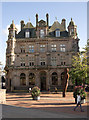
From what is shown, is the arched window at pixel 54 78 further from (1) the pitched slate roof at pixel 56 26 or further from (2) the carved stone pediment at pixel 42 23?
(2) the carved stone pediment at pixel 42 23

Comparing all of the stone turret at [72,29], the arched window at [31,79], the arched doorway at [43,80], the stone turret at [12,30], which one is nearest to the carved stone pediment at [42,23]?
the stone turret at [72,29]

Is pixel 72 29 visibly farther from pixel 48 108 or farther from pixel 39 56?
→ pixel 48 108

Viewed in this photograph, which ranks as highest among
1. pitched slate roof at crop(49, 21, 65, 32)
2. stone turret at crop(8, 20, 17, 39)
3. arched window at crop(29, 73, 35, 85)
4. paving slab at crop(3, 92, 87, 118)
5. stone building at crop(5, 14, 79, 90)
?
pitched slate roof at crop(49, 21, 65, 32)

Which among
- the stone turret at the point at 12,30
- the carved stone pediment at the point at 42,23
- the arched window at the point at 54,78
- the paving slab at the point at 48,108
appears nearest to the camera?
the paving slab at the point at 48,108

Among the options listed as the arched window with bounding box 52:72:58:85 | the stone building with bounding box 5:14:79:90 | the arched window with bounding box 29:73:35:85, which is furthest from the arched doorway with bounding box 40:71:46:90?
the arched window with bounding box 52:72:58:85

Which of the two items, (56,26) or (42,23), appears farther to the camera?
(56,26)

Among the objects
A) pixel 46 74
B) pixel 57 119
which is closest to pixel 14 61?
pixel 46 74

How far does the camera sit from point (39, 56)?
41.3m

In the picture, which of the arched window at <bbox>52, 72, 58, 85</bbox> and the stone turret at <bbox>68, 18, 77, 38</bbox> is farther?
the stone turret at <bbox>68, 18, 77, 38</bbox>

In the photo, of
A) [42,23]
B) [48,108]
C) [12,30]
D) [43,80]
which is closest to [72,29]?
[42,23]

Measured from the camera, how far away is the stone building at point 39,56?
132 feet

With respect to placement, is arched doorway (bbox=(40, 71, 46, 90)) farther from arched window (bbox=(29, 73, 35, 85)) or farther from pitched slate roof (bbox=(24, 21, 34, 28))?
pitched slate roof (bbox=(24, 21, 34, 28))

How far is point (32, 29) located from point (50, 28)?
5.77 meters

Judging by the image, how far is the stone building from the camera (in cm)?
4009
